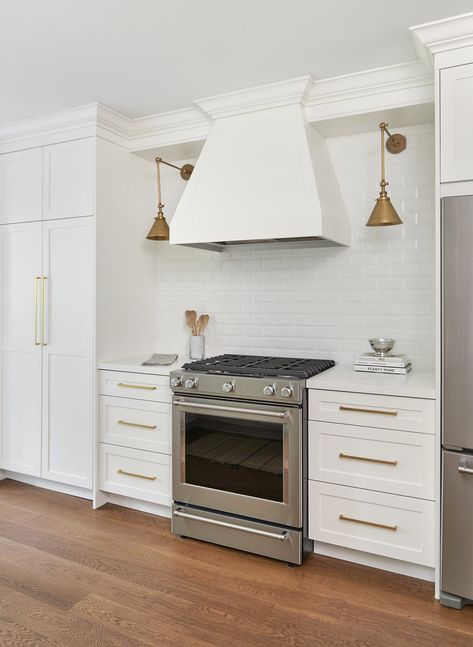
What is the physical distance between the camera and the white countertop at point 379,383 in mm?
2339

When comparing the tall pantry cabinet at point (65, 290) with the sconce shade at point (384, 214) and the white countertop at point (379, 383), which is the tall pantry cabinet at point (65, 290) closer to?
the white countertop at point (379, 383)

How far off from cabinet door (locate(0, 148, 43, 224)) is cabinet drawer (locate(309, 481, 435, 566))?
2669 millimetres

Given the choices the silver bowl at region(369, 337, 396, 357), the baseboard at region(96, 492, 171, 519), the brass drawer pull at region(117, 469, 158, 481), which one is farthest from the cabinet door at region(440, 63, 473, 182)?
the baseboard at region(96, 492, 171, 519)

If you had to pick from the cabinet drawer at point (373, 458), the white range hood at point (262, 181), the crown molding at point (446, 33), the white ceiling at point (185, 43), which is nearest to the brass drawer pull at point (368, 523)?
the cabinet drawer at point (373, 458)

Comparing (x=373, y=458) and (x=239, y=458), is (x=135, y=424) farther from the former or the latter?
(x=373, y=458)

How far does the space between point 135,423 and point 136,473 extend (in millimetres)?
323

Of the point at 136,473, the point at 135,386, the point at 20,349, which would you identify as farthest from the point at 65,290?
the point at 136,473

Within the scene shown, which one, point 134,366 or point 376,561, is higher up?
point 134,366

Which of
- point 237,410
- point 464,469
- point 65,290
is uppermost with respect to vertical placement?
point 65,290

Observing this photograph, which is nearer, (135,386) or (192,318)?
(135,386)

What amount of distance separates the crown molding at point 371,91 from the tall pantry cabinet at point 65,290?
146cm

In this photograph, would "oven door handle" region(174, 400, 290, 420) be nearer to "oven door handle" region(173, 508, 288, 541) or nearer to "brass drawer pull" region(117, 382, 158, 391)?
"brass drawer pull" region(117, 382, 158, 391)

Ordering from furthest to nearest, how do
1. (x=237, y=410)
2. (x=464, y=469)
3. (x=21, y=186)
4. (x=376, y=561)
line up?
(x=21, y=186) < (x=237, y=410) < (x=376, y=561) < (x=464, y=469)

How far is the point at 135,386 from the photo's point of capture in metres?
3.14
